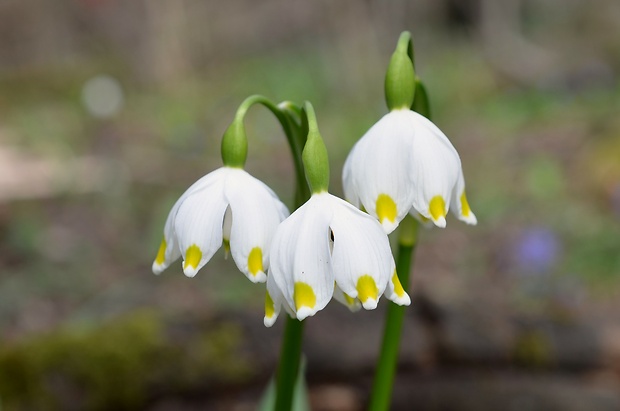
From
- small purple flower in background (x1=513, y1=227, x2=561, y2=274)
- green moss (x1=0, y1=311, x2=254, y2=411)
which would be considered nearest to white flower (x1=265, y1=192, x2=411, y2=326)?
green moss (x1=0, y1=311, x2=254, y2=411)

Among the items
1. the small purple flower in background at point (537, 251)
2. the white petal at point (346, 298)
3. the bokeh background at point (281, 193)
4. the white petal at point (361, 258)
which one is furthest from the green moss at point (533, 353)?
the small purple flower in background at point (537, 251)

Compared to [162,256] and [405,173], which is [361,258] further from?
[162,256]

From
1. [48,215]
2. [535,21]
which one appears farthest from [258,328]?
[535,21]

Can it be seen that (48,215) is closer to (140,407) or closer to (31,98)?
(140,407)

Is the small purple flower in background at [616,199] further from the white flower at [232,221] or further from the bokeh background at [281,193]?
the white flower at [232,221]

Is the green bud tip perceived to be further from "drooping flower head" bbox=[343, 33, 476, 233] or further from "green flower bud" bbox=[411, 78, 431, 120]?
"green flower bud" bbox=[411, 78, 431, 120]

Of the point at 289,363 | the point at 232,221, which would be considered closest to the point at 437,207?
the point at 232,221
